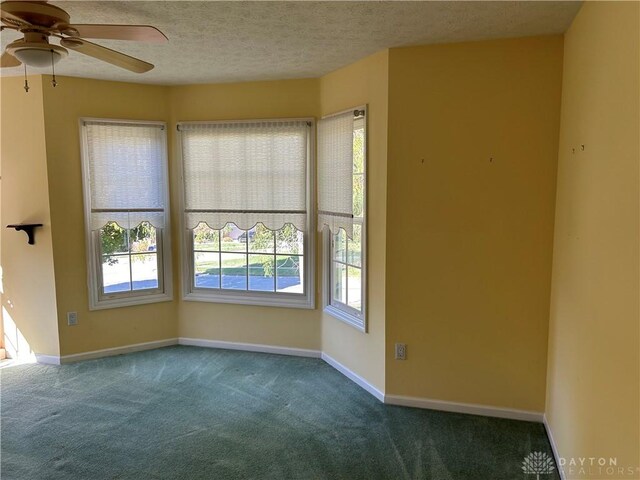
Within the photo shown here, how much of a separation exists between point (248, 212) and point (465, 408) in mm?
2358

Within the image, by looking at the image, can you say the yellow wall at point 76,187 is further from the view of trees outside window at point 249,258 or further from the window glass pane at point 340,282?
the window glass pane at point 340,282

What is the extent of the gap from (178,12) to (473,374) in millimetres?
2845

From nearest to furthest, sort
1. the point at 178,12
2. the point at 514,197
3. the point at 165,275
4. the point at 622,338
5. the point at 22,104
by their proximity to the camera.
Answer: the point at 622,338 < the point at 178,12 < the point at 514,197 < the point at 22,104 < the point at 165,275

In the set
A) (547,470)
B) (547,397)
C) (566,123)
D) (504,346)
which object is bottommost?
(547,470)

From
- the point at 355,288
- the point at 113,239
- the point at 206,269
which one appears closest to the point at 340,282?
the point at 355,288

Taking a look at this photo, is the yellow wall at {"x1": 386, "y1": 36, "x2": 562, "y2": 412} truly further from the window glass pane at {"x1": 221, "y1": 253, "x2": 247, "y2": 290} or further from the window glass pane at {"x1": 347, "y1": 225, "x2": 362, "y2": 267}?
the window glass pane at {"x1": 221, "y1": 253, "x2": 247, "y2": 290}

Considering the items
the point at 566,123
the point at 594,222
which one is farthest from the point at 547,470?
the point at 566,123

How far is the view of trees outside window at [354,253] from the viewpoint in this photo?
3.38 m

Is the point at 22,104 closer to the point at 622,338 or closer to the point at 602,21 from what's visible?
the point at 602,21

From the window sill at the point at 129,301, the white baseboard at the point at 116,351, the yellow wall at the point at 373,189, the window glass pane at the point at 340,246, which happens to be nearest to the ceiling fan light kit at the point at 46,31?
the yellow wall at the point at 373,189

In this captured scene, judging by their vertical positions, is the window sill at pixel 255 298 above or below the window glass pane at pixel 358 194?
below

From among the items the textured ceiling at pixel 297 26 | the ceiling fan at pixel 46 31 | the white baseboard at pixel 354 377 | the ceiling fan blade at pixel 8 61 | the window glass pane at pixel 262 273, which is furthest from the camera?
the window glass pane at pixel 262 273

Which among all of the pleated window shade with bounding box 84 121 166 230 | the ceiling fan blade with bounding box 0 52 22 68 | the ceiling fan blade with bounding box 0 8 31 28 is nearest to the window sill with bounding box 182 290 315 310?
the pleated window shade with bounding box 84 121 166 230

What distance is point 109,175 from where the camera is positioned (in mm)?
3934
